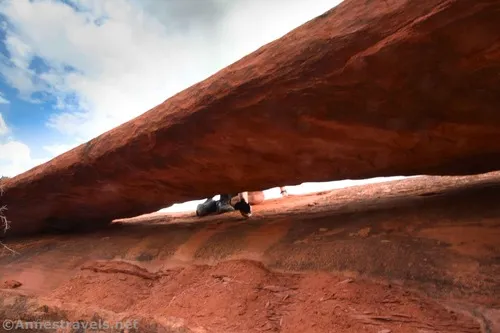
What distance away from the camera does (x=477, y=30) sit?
1.55 meters

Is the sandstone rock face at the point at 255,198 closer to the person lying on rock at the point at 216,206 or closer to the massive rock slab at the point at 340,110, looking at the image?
the person lying on rock at the point at 216,206

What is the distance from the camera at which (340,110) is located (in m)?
2.12

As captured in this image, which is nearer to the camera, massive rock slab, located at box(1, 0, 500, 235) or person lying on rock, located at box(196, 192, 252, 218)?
massive rock slab, located at box(1, 0, 500, 235)

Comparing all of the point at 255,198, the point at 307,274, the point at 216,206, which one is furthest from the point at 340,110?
the point at 255,198

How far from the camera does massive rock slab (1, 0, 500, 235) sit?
5.54 ft

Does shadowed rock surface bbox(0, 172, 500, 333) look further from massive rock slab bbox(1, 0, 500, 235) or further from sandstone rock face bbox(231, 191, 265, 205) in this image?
sandstone rock face bbox(231, 191, 265, 205)

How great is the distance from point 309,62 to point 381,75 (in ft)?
1.44

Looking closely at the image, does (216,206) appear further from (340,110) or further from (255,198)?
(340,110)

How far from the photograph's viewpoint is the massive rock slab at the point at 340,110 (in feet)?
5.54

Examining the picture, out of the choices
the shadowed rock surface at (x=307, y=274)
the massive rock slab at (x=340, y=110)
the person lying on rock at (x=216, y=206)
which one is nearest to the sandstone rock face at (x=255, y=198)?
the person lying on rock at (x=216, y=206)

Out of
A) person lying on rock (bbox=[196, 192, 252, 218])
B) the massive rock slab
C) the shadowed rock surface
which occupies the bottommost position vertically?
the shadowed rock surface

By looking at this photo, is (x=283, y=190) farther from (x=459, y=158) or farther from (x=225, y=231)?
(x=459, y=158)

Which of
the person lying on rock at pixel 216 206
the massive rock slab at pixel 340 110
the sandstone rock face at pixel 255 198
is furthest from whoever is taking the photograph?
the sandstone rock face at pixel 255 198

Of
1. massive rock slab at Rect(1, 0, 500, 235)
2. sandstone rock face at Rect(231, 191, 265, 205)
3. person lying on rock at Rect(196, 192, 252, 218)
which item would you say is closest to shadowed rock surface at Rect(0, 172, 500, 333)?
massive rock slab at Rect(1, 0, 500, 235)
